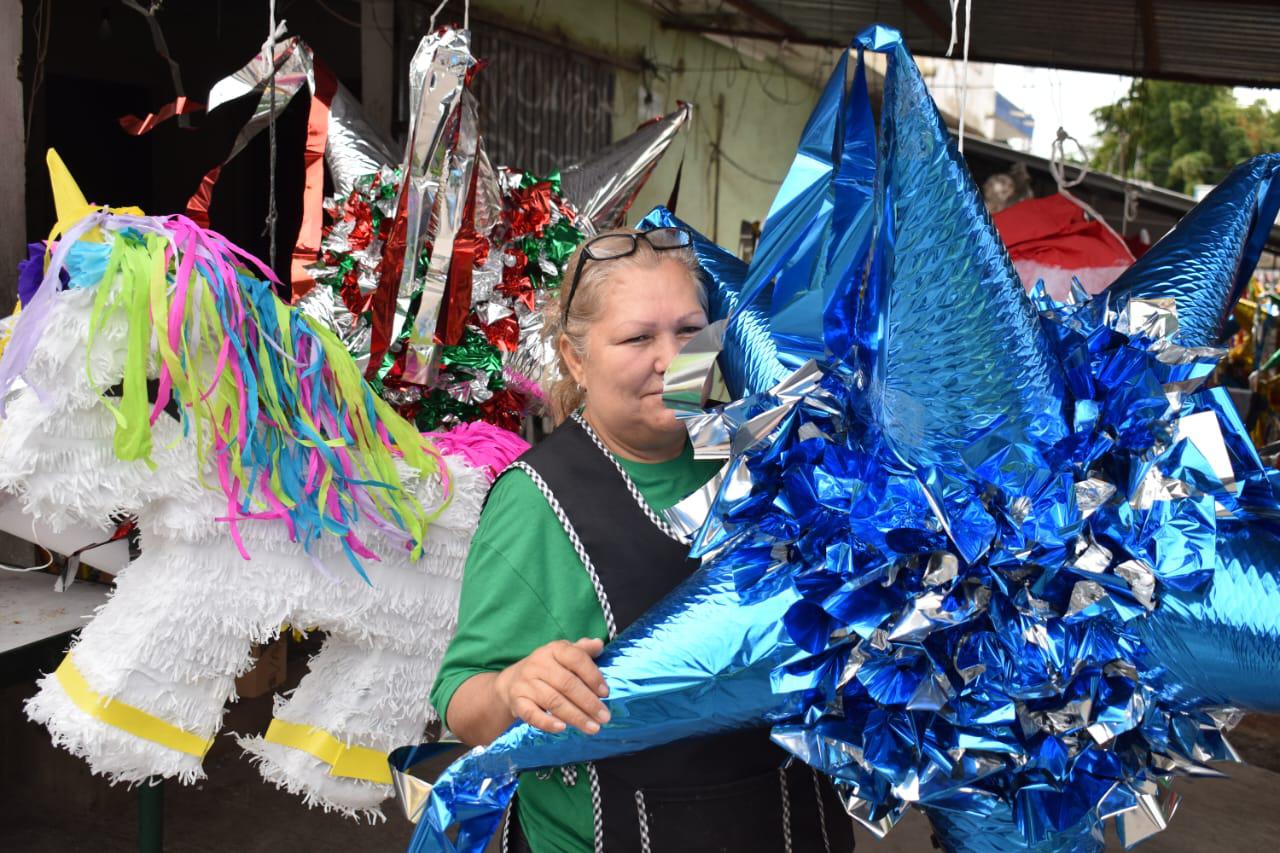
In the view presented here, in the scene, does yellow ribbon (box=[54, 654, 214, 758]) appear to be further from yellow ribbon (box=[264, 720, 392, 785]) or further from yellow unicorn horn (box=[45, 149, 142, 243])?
yellow unicorn horn (box=[45, 149, 142, 243])

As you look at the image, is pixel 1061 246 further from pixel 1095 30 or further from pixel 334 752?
pixel 334 752

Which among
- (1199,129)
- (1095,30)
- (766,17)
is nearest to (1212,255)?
(1095,30)

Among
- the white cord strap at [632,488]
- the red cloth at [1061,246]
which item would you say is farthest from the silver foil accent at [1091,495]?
the red cloth at [1061,246]

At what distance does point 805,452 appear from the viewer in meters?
0.84

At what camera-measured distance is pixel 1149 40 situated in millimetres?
4156

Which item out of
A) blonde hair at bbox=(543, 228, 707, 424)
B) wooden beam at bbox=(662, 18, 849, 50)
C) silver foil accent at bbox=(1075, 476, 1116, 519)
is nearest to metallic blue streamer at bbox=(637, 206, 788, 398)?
blonde hair at bbox=(543, 228, 707, 424)

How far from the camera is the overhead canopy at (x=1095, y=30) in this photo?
149 inches

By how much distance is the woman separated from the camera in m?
1.07

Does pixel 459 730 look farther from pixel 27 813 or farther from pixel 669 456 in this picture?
pixel 27 813

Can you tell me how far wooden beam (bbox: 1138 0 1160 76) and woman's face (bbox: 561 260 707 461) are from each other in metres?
3.13

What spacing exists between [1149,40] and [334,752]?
3.83 m

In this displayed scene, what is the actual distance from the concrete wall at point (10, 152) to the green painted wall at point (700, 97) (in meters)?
1.84

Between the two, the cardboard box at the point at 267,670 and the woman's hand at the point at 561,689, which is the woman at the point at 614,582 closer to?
the woman's hand at the point at 561,689

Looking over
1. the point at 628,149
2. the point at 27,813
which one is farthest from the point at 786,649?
the point at 27,813
